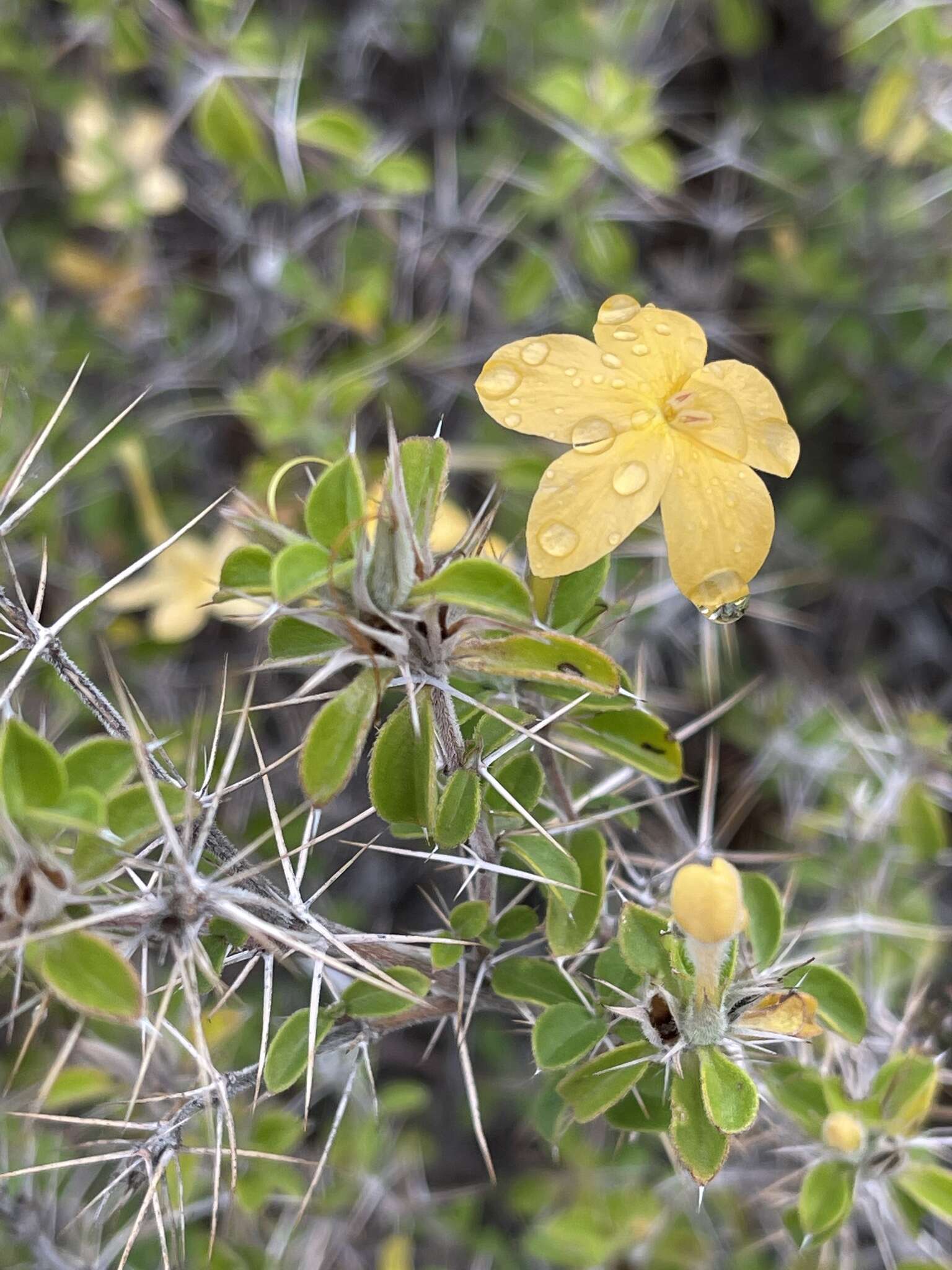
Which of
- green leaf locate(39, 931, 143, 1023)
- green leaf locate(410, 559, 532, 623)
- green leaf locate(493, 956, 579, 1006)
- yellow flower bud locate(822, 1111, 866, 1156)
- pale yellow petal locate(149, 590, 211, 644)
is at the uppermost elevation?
green leaf locate(410, 559, 532, 623)

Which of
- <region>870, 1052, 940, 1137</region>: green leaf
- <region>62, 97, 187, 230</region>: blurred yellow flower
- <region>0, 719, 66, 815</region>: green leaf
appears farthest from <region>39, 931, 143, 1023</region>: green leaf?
<region>62, 97, 187, 230</region>: blurred yellow flower

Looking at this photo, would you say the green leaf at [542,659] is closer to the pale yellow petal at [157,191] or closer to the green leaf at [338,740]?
the green leaf at [338,740]

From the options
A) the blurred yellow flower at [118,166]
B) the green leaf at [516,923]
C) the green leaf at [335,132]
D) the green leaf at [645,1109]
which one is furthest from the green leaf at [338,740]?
the blurred yellow flower at [118,166]

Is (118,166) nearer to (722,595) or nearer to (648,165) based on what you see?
(648,165)

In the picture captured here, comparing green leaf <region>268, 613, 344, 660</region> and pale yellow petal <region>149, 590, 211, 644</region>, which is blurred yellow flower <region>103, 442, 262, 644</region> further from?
green leaf <region>268, 613, 344, 660</region>

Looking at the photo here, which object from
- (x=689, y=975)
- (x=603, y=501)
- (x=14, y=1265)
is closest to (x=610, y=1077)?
(x=689, y=975)
